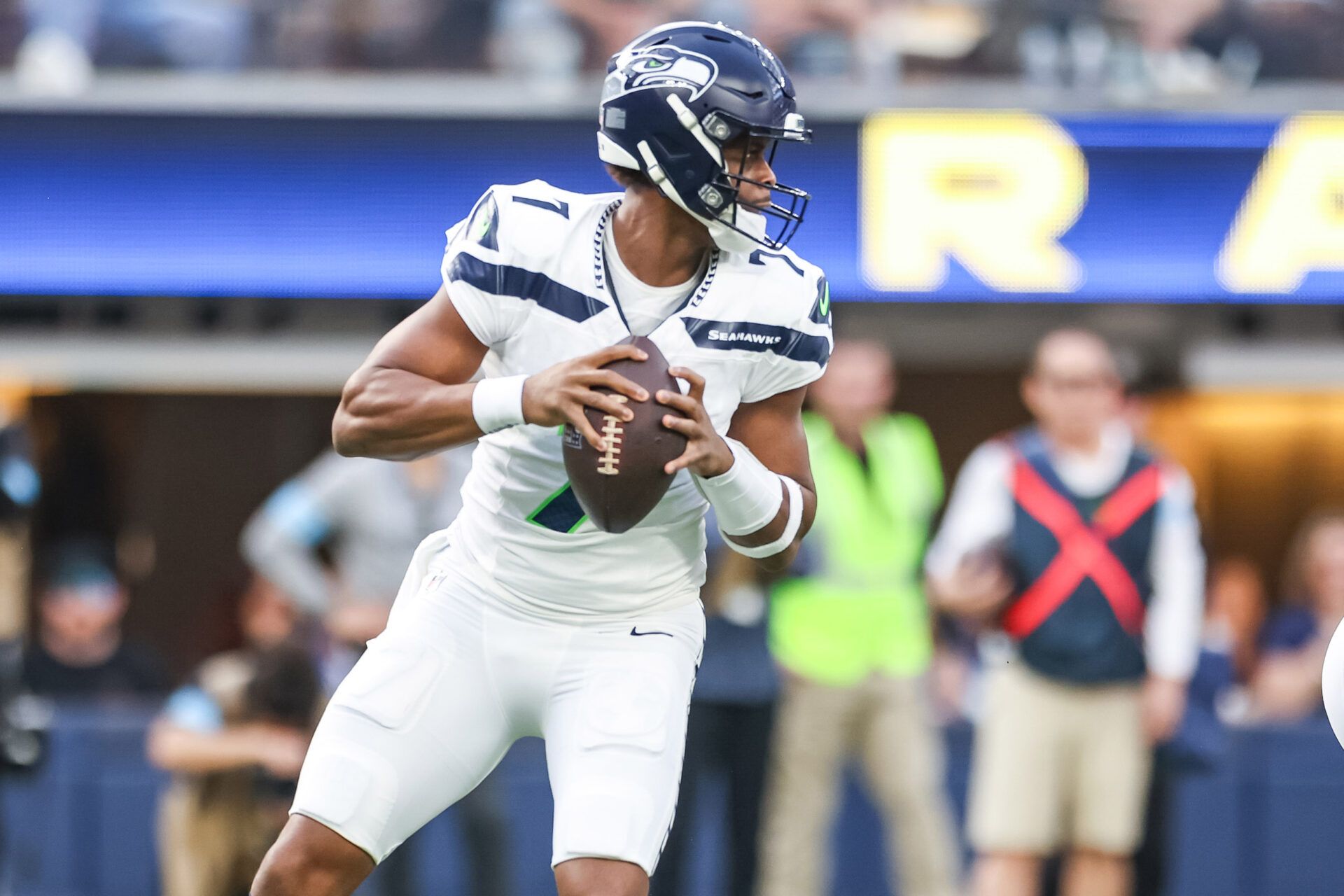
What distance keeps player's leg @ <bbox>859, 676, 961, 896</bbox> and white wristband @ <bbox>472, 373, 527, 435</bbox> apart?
287 centimetres

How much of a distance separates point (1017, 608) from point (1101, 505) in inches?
14.7

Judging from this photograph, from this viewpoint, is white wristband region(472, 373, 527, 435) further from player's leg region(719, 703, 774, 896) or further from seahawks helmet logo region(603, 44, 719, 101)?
player's leg region(719, 703, 774, 896)

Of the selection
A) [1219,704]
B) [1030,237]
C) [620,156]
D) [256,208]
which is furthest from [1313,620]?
[256,208]

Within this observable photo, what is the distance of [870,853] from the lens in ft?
21.4

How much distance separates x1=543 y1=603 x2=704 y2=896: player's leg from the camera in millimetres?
3119

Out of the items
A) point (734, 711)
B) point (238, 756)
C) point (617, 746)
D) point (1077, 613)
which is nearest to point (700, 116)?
point (617, 746)

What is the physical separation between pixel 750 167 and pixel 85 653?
4.52 m

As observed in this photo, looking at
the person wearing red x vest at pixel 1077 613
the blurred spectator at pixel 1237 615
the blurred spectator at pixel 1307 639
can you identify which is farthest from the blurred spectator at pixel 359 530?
the blurred spectator at pixel 1237 615

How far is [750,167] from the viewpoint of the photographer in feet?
10.8

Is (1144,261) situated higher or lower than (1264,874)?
higher

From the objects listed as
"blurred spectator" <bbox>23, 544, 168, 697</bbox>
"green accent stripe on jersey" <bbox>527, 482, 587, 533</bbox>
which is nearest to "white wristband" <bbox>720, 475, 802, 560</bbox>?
"green accent stripe on jersey" <bbox>527, 482, 587, 533</bbox>

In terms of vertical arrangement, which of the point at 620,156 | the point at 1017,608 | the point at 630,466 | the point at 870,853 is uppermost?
the point at 620,156

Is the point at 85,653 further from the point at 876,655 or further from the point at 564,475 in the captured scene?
the point at 564,475

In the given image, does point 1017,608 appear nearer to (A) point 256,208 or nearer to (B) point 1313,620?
(B) point 1313,620
